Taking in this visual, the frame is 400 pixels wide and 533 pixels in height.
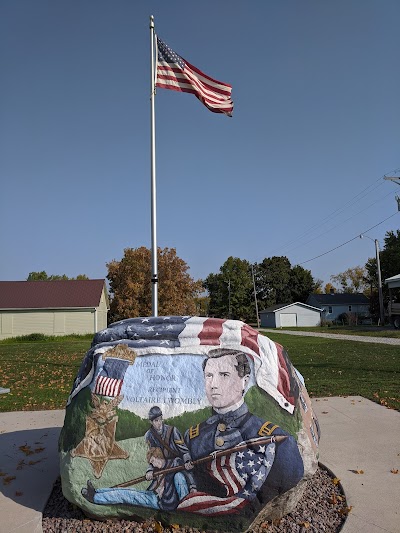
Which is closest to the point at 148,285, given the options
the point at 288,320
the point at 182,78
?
the point at 288,320

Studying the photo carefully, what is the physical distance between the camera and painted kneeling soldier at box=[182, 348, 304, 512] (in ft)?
11.9

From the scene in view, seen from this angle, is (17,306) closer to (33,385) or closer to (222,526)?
(33,385)

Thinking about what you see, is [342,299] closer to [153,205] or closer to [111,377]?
[153,205]

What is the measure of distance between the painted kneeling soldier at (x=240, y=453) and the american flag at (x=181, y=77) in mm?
7949

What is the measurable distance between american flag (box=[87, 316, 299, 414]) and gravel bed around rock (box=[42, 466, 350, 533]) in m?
0.92

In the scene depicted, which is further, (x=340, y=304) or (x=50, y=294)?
(x=340, y=304)

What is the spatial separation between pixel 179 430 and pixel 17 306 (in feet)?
117

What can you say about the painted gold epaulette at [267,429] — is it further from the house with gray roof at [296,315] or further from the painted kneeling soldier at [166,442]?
the house with gray roof at [296,315]

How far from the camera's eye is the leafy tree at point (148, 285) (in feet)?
146

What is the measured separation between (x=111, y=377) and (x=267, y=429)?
54.9 inches

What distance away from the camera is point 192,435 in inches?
148

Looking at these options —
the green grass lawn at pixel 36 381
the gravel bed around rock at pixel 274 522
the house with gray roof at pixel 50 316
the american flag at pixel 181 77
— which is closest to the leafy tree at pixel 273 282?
the house with gray roof at pixel 50 316

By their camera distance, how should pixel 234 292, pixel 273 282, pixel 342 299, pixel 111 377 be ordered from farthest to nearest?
pixel 273 282
pixel 234 292
pixel 342 299
pixel 111 377

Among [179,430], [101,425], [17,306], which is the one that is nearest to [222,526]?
[179,430]
